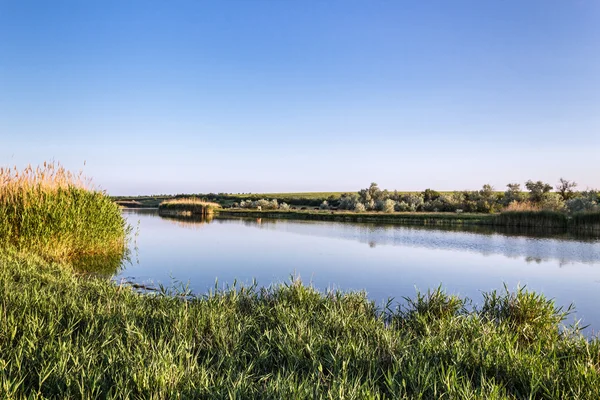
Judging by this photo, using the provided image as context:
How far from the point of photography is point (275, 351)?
190 inches

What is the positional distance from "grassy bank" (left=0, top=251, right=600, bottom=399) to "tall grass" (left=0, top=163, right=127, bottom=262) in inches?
198

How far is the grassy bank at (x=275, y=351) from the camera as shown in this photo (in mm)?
3520

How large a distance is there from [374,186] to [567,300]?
5144 cm

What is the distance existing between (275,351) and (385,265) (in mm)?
9071

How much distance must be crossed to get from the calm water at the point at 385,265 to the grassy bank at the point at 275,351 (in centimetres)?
195

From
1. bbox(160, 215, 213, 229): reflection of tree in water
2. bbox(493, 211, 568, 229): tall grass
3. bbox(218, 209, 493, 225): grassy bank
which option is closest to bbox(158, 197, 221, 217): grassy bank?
bbox(218, 209, 493, 225): grassy bank

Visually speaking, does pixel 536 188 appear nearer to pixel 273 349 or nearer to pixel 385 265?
pixel 385 265

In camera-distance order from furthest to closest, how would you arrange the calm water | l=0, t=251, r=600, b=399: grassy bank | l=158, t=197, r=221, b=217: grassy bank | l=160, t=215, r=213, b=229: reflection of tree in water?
l=158, t=197, r=221, b=217: grassy bank, l=160, t=215, r=213, b=229: reflection of tree in water, the calm water, l=0, t=251, r=600, b=399: grassy bank

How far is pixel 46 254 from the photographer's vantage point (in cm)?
1140

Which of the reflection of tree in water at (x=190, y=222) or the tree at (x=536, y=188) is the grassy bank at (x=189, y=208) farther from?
the tree at (x=536, y=188)

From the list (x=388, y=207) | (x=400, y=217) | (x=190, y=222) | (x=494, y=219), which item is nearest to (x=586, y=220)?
(x=494, y=219)

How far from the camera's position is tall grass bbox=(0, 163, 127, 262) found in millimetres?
11281

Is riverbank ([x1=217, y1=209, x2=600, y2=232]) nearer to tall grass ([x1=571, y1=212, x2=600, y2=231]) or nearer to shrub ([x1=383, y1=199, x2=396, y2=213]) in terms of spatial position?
tall grass ([x1=571, y1=212, x2=600, y2=231])

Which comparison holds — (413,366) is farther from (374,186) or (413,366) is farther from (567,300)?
(374,186)
